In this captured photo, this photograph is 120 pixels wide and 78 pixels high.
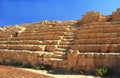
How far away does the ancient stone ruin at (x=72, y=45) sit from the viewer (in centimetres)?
1403

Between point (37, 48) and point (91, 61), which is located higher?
point (37, 48)

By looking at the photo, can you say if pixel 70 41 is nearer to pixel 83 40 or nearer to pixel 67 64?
pixel 83 40

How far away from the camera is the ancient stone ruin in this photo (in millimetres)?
14031

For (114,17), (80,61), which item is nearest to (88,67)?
(80,61)

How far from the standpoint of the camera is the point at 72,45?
16266mm

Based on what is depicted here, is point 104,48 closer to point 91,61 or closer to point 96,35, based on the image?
point 91,61

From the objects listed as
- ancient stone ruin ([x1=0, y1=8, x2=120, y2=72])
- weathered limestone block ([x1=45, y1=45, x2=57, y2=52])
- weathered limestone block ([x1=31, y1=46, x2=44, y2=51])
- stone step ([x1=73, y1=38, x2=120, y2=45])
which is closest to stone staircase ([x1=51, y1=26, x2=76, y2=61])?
ancient stone ruin ([x1=0, y1=8, x2=120, y2=72])

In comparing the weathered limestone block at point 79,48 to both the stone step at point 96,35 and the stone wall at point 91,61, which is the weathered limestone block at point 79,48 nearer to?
the stone wall at point 91,61

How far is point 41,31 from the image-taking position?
20828 mm

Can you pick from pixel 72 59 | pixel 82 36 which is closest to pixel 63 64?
pixel 72 59

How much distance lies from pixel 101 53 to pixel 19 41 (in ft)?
27.2

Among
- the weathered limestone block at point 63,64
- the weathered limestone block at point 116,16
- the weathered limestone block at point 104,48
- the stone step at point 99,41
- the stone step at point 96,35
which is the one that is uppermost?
the weathered limestone block at point 116,16

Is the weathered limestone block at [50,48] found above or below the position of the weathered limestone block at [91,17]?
below

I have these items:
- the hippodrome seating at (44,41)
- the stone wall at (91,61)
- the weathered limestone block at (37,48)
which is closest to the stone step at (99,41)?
the hippodrome seating at (44,41)
